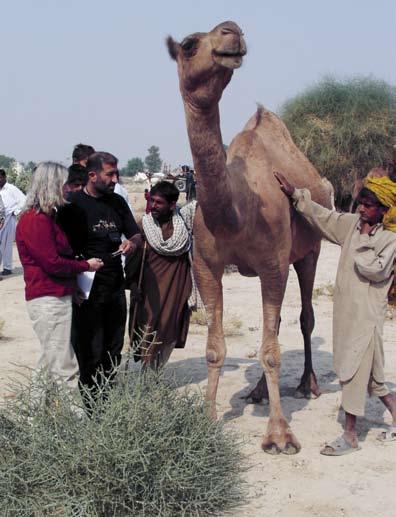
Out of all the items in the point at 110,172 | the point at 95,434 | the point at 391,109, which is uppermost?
the point at 391,109

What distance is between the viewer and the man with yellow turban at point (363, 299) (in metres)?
4.72

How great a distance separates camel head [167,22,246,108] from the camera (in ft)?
12.5

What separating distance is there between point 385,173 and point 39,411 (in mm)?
3186

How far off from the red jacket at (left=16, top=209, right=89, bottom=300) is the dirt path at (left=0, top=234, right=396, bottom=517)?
0.50 metres

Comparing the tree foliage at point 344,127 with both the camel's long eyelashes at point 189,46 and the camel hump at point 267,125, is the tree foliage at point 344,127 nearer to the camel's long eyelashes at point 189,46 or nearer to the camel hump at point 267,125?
the camel hump at point 267,125

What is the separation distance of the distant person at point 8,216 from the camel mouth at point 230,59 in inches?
384

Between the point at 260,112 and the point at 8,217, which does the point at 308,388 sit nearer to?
the point at 260,112

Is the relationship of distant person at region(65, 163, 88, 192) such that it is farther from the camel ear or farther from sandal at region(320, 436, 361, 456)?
sandal at region(320, 436, 361, 456)

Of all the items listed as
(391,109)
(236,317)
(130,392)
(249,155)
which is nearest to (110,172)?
(249,155)

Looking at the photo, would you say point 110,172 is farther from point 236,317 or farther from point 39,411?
point 236,317

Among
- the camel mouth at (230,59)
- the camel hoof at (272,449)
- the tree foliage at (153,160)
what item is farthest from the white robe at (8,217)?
the tree foliage at (153,160)

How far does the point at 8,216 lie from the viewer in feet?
Result: 42.8

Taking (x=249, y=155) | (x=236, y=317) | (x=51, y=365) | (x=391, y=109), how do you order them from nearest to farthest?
(x=51, y=365), (x=249, y=155), (x=236, y=317), (x=391, y=109)

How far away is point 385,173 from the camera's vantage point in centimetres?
546
